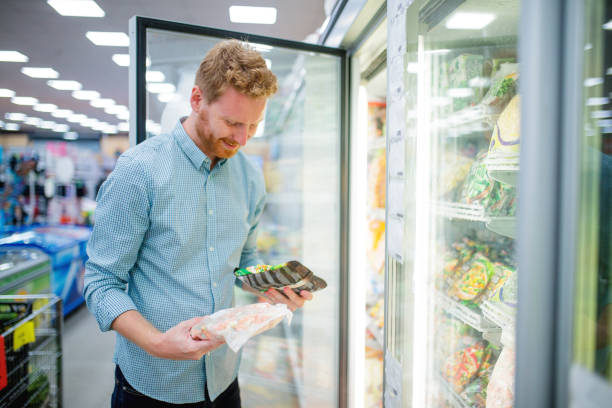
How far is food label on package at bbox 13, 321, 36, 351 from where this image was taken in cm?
227

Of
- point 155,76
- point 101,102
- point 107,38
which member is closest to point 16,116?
point 101,102

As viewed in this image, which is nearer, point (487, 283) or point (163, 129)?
point (487, 283)

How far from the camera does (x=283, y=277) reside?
1.28m

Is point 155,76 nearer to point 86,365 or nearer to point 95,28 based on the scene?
point 95,28

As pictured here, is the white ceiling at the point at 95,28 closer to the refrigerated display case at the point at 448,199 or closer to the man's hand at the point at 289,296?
the refrigerated display case at the point at 448,199

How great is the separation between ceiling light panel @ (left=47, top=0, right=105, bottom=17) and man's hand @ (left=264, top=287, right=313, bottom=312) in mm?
2676

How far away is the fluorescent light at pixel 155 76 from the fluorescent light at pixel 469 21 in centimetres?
125

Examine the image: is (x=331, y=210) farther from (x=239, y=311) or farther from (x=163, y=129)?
(x=239, y=311)

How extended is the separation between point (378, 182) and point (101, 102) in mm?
9241

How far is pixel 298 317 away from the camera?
11.4 feet

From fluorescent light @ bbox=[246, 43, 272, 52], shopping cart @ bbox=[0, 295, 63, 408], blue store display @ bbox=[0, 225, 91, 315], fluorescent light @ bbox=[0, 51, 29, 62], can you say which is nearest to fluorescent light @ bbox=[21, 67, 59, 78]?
fluorescent light @ bbox=[0, 51, 29, 62]

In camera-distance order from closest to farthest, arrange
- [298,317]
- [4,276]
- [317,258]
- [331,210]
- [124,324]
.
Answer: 1. [124,324]
2. [331,210]
3. [317,258]
4. [4,276]
5. [298,317]

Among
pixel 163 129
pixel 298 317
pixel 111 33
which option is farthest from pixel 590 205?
pixel 111 33

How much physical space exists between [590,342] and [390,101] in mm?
983
